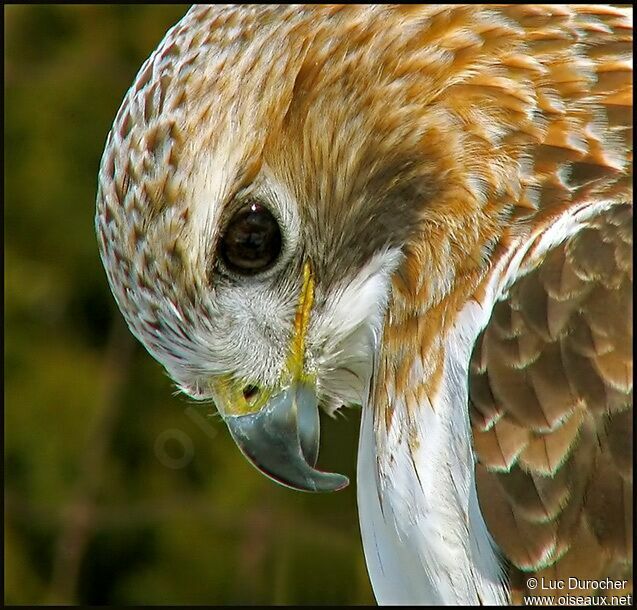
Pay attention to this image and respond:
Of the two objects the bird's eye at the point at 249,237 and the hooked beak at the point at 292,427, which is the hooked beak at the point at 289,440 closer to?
the hooked beak at the point at 292,427

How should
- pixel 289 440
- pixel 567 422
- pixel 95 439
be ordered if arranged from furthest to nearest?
pixel 95 439 < pixel 289 440 < pixel 567 422

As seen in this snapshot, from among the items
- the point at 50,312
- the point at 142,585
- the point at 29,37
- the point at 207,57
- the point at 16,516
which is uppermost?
the point at 207,57

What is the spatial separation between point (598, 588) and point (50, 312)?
10.8ft

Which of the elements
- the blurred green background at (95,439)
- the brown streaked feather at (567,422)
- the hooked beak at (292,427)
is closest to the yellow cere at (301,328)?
the hooked beak at (292,427)

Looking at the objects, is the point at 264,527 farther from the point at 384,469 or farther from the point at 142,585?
the point at 384,469

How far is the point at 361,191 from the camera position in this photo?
245 cm

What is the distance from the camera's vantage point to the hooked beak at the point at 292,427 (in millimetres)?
2389

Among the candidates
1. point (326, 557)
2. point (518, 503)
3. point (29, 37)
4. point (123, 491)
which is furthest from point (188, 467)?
point (518, 503)

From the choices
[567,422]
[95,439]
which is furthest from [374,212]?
[95,439]

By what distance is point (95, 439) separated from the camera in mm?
4770

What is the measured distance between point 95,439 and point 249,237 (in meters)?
2.57

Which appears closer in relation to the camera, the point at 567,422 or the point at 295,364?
the point at 567,422

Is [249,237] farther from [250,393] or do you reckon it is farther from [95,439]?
[95,439]

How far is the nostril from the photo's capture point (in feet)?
8.07
